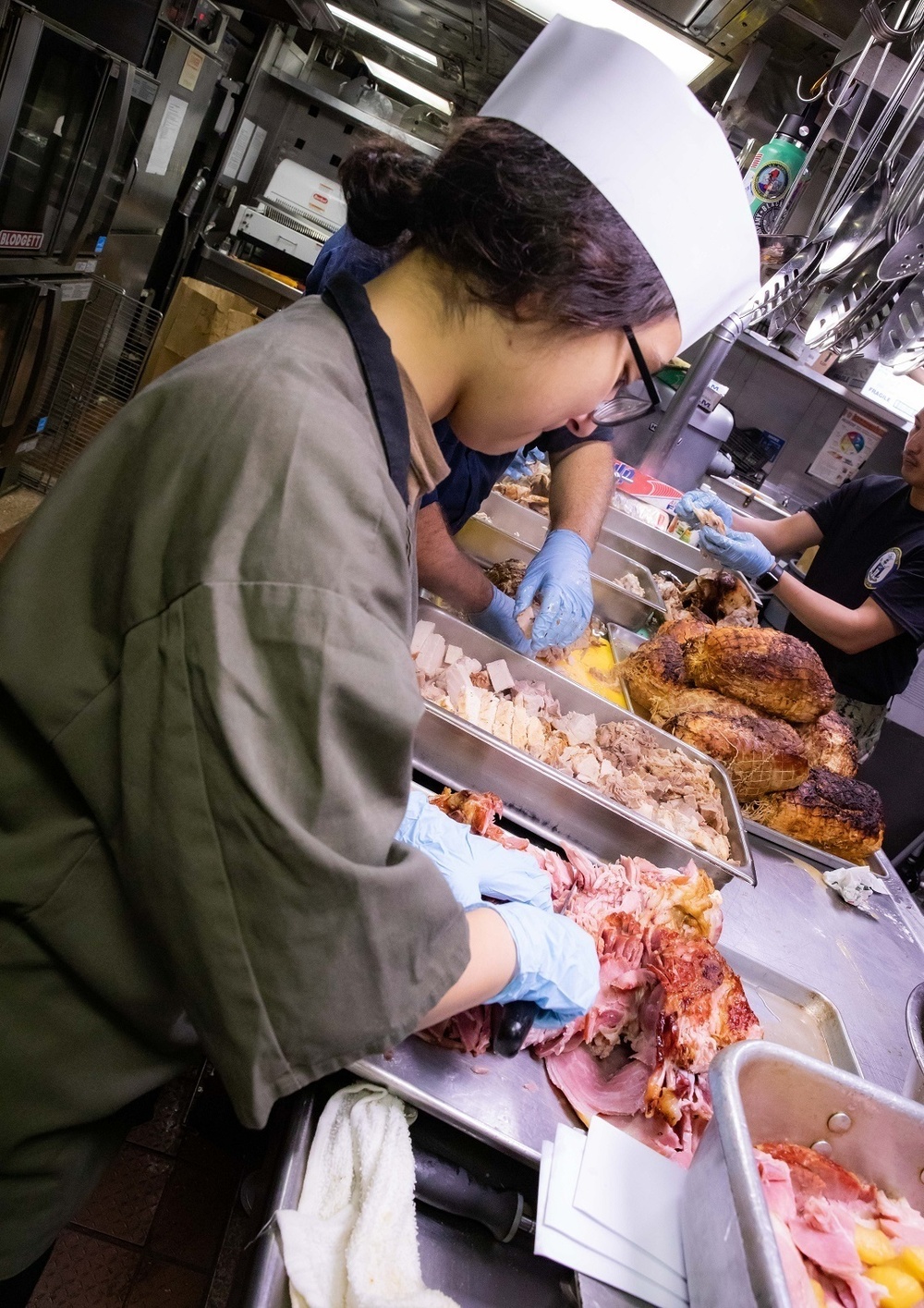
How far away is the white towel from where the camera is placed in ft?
3.46

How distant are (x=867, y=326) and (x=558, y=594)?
3.86 meters

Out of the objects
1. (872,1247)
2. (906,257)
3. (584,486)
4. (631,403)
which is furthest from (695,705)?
(906,257)

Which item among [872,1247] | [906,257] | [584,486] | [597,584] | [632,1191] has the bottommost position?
[632,1191]

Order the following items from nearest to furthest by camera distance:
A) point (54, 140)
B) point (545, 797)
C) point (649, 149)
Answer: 1. point (649, 149)
2. point (545, 797)
3. point (54, 140)

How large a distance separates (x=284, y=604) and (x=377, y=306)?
0.60 meters

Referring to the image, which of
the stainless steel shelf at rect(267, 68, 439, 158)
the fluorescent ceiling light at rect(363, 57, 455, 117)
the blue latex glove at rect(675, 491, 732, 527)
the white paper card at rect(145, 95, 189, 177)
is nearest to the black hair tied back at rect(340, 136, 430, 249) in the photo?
the blue latex glove at rect(675, 491, 732, 527)

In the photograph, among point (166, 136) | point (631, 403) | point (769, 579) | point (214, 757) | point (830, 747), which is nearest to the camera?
point (214, 757)

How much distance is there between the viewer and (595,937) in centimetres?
178

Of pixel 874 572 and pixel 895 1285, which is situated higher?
pixel 874 572

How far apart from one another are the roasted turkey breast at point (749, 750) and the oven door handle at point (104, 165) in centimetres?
375

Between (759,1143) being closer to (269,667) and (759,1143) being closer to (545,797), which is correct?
(545,797)

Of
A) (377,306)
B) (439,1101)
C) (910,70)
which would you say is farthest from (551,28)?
(910,70)

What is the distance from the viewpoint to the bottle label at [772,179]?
4895 millimetres

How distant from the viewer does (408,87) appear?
8.59 metres
